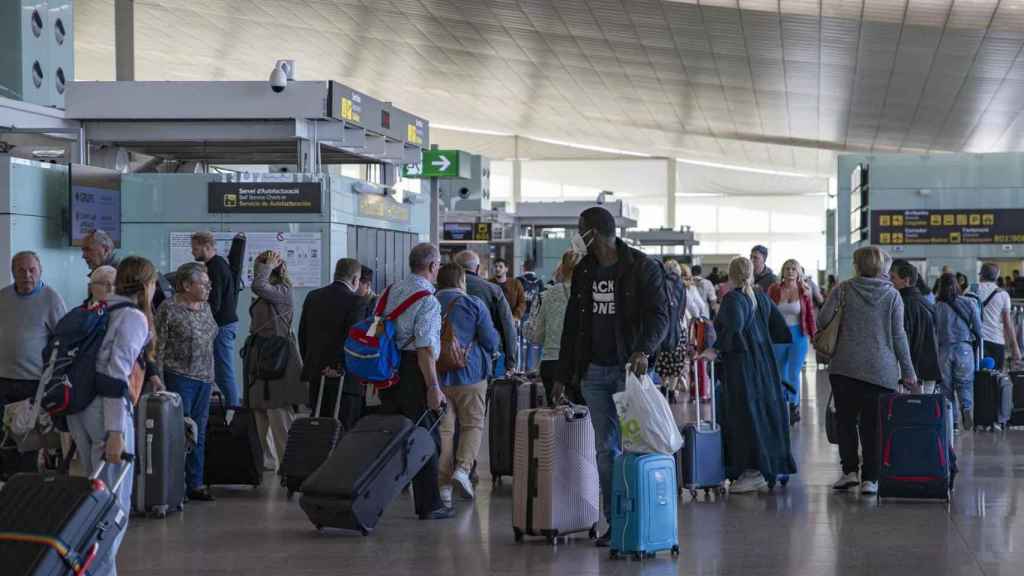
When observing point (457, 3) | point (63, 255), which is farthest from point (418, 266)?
point (457, 3)

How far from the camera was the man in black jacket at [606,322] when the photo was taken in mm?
6648

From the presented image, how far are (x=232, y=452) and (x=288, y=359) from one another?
754 millimetres

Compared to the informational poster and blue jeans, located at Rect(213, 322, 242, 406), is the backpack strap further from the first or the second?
the informational poster

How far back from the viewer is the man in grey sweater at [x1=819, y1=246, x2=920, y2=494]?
28.0ft

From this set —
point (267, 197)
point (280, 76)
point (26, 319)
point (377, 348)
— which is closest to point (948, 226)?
point (280, 76)

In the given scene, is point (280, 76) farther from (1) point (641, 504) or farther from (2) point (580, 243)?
(1) point (641, 504)

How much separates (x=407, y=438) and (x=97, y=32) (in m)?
29.9

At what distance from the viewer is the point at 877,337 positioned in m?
8.55

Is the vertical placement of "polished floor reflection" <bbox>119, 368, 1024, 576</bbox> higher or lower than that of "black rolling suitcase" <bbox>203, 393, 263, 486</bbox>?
lower

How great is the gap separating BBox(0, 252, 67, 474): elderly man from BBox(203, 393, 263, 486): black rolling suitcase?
131cm

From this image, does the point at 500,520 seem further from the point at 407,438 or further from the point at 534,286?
the point at 534,286

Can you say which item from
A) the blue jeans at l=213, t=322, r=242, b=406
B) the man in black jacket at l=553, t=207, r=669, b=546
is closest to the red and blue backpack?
the man in black jacket at l=553, t=207, r=669, b=546

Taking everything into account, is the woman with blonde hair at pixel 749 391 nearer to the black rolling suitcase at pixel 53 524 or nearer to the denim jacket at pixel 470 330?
the denim jacket at pixel 470 330

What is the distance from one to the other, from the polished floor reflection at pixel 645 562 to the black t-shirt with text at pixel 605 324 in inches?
38.2
